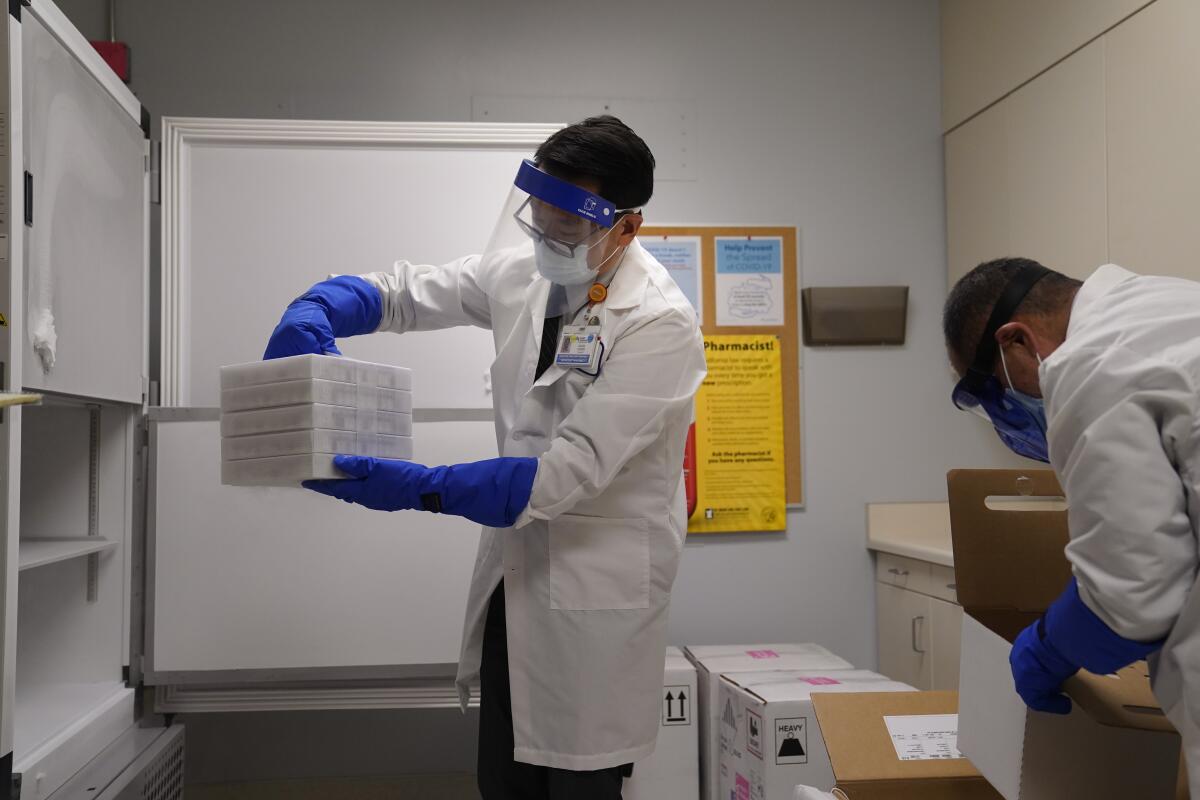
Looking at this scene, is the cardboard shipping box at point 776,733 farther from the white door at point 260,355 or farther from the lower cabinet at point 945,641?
the white door at point 260,355

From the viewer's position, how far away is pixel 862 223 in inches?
113

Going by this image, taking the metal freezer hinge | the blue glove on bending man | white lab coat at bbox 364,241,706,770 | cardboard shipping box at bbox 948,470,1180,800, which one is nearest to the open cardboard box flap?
cardboard shipping box at bbox 948,470,1180,800

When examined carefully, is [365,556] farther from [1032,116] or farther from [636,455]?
[1032,116]

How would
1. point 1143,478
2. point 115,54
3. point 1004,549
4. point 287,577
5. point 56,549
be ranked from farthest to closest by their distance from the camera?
point 115,54 → point 287,577 → point 56,549 → point 1004,549 → point 1143,478

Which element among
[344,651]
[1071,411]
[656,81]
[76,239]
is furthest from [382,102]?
[1071,411]

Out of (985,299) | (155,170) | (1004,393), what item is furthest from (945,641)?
(155,170)

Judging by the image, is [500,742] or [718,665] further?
[718,665]

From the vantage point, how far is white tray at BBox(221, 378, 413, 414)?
139 cm

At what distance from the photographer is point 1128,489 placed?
0.94 meters

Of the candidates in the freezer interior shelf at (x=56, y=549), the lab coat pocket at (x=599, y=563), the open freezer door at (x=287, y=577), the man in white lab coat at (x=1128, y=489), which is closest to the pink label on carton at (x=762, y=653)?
the open freezer door at (x=287, y=577)

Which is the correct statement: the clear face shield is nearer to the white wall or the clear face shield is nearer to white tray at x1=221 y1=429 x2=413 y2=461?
white tray at x1=221 y1=429 x2=413 y2=461

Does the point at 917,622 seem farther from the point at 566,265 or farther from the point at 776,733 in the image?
the point at 566,265

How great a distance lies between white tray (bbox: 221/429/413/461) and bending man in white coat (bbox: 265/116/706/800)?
1.5 inches

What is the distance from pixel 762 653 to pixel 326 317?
1.55m
